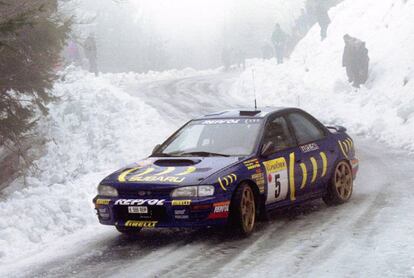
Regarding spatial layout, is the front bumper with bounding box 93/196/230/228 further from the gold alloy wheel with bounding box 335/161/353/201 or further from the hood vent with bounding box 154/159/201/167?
the gold alloy wheel with bounding box 335/161/353/201

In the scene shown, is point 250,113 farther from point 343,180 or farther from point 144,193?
point 144,193

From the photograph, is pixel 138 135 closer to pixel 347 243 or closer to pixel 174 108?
pixel 174 108

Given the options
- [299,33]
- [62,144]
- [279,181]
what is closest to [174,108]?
[62,144]

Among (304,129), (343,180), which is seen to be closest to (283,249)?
(304,129)

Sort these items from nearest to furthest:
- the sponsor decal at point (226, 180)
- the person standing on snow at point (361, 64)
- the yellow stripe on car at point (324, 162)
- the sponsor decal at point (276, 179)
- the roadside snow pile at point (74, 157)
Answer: the sponsor decal at point (226, 180) < the sponsor decal at point (276, 179) < the roadside snow pile at point (74, 157) < the yellow stripe on car at point (324, 162) < the person standing on snow at point (361, 64)

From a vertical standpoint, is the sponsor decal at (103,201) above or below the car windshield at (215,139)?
below

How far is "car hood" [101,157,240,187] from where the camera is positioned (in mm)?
6832

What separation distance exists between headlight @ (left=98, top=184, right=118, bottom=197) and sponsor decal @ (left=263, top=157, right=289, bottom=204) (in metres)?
1.82

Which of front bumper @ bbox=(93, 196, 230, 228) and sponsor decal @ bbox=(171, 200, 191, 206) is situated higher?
sponsor decal @ bbox=(171, 200, 191, 206)

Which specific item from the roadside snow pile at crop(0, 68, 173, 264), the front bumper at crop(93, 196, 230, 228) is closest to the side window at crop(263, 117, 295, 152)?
the front bumper at crop(93, 196, 230, 228)

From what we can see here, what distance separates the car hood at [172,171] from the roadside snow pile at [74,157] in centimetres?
140

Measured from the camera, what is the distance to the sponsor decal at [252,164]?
7.25m

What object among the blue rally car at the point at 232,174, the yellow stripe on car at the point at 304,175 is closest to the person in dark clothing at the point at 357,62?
the blue rally car at the point at 232,174

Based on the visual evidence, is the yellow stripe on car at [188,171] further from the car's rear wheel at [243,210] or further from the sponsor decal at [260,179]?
the sponsor decal at [260,179]
